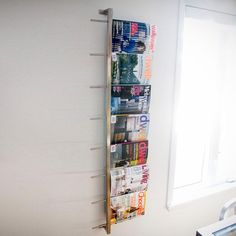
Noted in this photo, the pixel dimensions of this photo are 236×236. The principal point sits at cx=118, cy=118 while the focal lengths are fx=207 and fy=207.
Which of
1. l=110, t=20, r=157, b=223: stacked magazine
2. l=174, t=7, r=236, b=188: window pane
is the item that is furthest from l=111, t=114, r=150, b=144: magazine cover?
l=174, t=7, r=236, b=188: window pane

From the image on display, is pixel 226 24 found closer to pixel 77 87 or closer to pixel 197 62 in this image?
pixel 197 62

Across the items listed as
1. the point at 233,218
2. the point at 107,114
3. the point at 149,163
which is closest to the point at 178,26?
the point at 107,114

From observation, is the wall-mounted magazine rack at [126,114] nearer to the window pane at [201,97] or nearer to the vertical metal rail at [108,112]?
the vertical metal rail at [108,112]

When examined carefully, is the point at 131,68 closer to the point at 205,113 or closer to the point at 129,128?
the point at 129,128

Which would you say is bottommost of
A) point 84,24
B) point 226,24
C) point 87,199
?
point 87,199

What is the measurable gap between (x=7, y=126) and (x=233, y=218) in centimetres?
123

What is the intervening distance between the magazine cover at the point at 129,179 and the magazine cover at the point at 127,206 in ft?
A: 0.12

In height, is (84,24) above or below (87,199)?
above

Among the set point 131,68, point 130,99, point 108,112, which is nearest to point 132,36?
point 131,68

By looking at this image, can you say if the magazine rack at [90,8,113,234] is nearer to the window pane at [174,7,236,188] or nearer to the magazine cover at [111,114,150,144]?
the magazine cover at [111,114,150,144]

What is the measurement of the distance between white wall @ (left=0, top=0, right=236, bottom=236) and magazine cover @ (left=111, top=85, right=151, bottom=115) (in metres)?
0.09

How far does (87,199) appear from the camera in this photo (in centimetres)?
138

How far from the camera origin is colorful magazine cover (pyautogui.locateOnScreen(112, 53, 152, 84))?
1.23 metres

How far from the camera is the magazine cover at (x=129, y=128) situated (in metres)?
1.31
